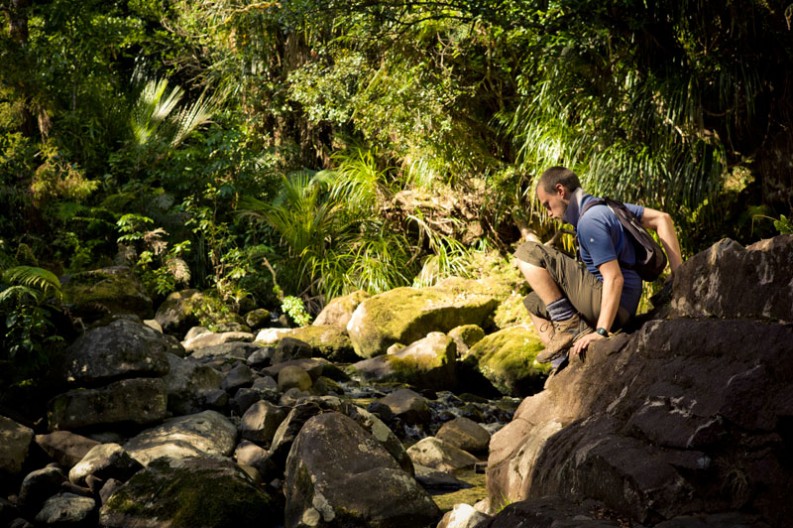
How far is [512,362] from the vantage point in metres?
8.79

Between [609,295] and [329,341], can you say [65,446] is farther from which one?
[329,341]

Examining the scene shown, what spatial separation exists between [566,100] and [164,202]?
697 cm

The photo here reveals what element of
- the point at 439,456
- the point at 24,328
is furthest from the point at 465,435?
the point at 24,328

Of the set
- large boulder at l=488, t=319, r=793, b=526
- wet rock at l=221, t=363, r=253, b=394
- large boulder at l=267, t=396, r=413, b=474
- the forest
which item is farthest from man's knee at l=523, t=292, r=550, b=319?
wet rock at l=221, t=363, r=253, b=394

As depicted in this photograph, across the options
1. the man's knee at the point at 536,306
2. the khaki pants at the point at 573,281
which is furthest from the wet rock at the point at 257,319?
the khaki pants at the point at 573,281

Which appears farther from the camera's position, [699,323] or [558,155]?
[558,155]

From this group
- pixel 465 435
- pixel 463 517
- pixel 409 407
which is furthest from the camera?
pixel 409 407

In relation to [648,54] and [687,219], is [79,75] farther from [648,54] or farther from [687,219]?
[687,219]

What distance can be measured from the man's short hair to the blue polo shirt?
0.10m

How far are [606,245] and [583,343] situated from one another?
20.5 inches

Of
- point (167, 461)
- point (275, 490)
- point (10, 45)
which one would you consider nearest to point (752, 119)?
point (275, 490)

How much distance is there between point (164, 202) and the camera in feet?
44.3

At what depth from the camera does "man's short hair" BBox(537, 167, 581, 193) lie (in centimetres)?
456

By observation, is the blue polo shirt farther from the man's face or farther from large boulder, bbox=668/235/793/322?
large boulder, bbox=668/235/793/322
